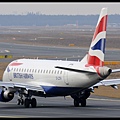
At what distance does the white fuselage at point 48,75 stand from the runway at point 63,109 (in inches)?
72.8

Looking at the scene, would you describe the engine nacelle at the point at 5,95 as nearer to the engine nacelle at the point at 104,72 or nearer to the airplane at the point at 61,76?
the airplane at the point at 61,76

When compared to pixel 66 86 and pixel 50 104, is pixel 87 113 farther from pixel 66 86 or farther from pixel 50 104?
pixel 50 104

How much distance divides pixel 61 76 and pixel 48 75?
1.99 meters

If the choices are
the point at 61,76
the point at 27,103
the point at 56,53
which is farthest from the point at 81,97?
the point at 56,53

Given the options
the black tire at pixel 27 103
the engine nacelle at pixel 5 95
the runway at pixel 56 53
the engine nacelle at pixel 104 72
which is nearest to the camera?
the engine nacelle at pixel 104 72

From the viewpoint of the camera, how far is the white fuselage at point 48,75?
48000 mm

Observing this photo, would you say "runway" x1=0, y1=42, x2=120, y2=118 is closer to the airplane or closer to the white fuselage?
the airplane

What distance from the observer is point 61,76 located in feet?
163

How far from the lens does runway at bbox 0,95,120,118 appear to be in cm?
4322

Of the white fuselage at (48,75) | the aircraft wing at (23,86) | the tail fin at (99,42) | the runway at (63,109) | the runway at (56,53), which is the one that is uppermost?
the runway at (56,53)

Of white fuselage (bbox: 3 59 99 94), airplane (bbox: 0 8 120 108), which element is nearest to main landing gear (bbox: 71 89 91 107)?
airplane (bbox: 0 8 120 108)

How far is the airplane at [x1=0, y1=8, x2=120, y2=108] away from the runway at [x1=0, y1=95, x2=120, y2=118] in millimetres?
1044

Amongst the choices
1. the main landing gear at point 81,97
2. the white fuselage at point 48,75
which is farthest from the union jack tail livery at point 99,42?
the main landing gear at point 81,97

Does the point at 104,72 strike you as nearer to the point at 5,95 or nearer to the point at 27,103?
the point at 27,103
